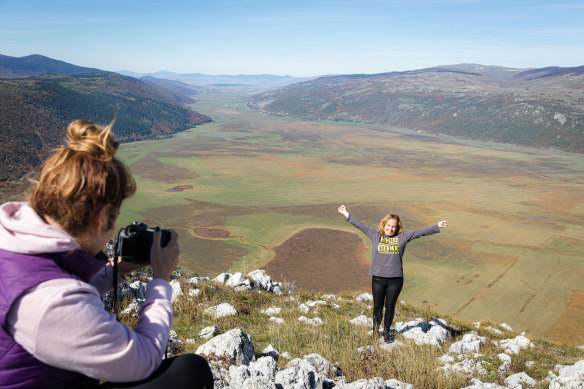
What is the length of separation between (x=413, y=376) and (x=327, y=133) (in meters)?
126

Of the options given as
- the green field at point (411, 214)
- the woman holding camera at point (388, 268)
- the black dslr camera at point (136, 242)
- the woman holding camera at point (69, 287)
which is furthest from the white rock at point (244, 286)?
the green field at point (411, 214)

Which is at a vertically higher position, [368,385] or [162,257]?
[162,257]

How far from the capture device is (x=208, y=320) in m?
6.12

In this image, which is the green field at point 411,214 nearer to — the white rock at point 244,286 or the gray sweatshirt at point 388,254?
the white rock at point 244,286

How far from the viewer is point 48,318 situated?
1244 millimetres

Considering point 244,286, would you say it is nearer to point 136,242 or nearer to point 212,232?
point 136,242

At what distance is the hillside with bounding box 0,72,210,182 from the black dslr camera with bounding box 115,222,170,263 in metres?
12.8

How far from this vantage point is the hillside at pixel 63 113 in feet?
189

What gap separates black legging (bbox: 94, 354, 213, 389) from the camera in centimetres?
178

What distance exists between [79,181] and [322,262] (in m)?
27.0

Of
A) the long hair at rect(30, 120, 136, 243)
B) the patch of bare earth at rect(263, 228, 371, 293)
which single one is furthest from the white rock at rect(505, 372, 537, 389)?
the patch of bare earth at rect(263, 228, 371, 293)

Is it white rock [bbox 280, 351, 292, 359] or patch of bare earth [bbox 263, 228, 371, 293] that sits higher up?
white rock [bbox 280, 351, 292, 359]

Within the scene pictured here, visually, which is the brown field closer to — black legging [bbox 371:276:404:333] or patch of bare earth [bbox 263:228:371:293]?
patch of bare earth [bbox 263:228:371:293]

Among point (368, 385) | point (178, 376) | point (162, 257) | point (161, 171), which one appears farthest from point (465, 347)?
point (161, 171)
